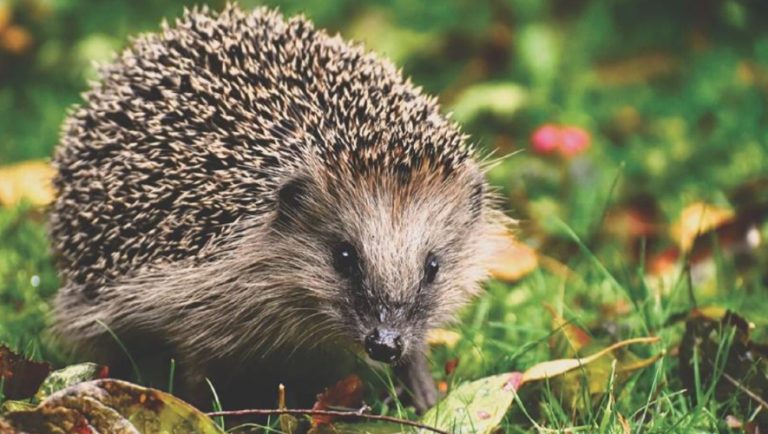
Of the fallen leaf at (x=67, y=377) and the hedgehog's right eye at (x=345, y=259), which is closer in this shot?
the fallen leaf at (x=67, y=377)

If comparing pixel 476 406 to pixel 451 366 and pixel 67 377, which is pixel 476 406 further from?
pixel 67 377

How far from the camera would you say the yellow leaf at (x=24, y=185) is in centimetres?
415

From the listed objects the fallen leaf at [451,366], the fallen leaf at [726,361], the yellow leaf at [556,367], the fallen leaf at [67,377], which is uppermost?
the fallen leaf at [67,377]

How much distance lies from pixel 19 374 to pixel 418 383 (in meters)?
1.15

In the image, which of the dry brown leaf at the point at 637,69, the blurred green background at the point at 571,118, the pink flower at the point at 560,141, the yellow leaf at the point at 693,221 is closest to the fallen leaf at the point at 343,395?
the blurred green background at the point at 571,118

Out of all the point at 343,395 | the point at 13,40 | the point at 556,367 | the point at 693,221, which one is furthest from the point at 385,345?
the point at 13,40

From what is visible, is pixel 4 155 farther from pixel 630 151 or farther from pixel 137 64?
pixel 630 151

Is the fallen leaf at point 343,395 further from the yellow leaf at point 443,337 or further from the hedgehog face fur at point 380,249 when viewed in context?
the yellow leaf at point 443,337

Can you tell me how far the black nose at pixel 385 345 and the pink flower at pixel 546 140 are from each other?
235 centimetres

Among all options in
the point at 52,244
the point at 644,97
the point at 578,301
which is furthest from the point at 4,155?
the point at 644,97

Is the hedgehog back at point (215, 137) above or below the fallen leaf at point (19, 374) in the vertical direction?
above

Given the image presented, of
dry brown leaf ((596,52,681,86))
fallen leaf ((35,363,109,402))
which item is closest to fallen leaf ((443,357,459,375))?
fallen leaf ((35,363,109,402))

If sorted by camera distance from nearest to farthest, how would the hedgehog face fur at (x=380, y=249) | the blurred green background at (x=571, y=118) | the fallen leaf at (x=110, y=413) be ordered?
the fallen leaf at (x=110, y=413) → the hedgehog face fur at (x=380, y=249) → the blurred green background at (x=571, y=118)

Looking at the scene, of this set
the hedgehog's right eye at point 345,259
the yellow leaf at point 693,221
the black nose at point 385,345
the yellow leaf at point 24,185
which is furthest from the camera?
the yellow leaf at point 24,185
